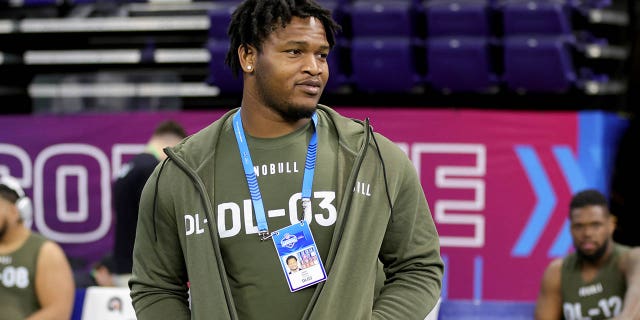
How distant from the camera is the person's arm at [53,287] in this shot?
15.9ft

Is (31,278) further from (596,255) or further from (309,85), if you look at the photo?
(309,85)

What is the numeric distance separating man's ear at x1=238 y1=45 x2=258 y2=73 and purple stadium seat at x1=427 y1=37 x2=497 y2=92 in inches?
204

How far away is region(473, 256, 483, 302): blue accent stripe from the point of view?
6.68 metres

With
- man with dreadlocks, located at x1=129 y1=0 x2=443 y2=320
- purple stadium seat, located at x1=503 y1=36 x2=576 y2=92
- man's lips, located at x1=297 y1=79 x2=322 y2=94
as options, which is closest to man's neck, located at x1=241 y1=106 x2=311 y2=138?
man with dreadlocks, located at x1=129 y1=0 x2=443 y2=320

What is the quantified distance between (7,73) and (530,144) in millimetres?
5046

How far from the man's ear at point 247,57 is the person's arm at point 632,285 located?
2.94 meters

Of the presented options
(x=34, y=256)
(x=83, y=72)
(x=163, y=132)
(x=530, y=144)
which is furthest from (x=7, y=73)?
(x=530, y=144)

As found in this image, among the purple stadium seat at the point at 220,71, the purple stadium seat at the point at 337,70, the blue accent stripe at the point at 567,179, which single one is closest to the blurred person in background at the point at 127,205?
the purple stadium seat at the point at 220,71

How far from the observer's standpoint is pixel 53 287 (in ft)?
16.0

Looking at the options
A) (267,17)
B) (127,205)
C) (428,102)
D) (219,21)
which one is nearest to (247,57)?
(267,17)

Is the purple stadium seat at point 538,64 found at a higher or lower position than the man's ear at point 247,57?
lower

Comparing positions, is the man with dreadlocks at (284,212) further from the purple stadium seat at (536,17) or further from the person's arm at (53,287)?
the purple stadium seat at (536,17)

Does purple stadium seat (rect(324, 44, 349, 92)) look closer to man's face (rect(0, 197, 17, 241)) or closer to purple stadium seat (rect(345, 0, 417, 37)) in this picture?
purple stadium seat (rect(345, 0, 417, 37))

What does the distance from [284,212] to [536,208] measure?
4.73 m
